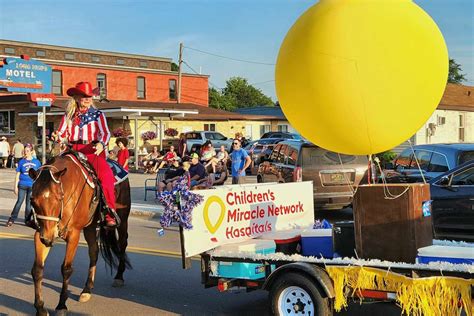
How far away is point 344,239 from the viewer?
6.14 meters

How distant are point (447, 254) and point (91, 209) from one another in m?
4.14

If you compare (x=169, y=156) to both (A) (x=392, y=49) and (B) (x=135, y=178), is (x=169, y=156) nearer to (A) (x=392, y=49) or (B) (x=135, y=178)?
(B) (x=135, y=178)

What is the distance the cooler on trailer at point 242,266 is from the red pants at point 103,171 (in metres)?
1.92

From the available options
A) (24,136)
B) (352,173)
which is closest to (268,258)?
(352,173)

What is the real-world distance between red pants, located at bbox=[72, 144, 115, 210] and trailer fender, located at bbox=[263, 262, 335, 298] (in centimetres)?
268

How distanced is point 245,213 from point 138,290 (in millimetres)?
2042

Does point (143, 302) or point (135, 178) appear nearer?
point (143, 302)

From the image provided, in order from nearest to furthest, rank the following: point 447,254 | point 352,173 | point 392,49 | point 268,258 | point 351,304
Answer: point 392,49 < point 447,254 < point 268,258 < point 351,304 < point 352,173

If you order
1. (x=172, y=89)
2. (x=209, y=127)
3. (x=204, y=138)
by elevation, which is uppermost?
(x=172, y=89)

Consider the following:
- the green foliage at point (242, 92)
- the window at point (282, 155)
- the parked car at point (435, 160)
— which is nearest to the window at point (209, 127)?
the window at point (282, 155)

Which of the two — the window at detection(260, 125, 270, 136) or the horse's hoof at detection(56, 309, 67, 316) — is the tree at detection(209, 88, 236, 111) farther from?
the horse's hoof at detection(56, 309, 67, 316)

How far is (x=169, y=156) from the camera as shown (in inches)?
1012

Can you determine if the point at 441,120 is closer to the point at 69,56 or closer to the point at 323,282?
the point at 323,282

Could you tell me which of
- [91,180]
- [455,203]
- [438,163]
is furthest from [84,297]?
[438,163]
